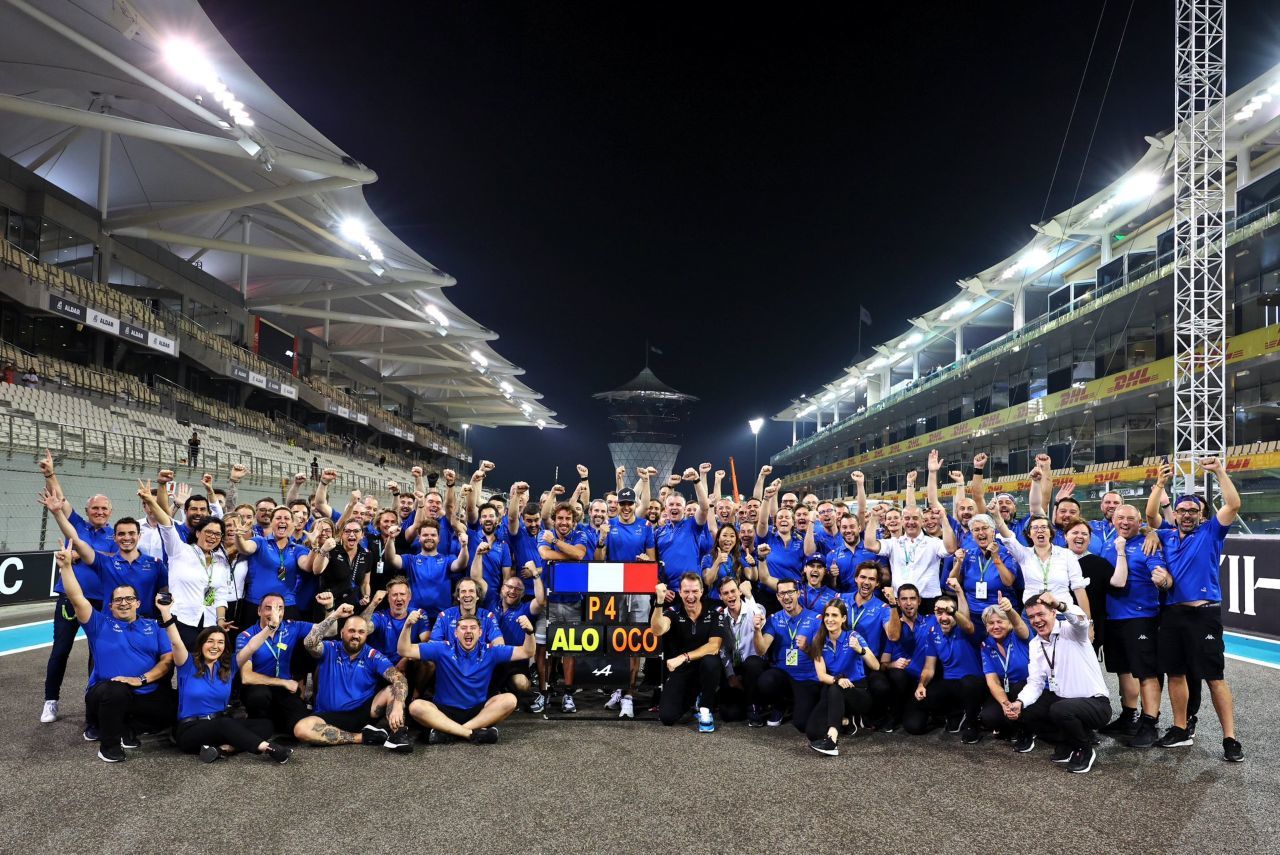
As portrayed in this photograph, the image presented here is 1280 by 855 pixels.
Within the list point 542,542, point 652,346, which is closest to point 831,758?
point 542,542

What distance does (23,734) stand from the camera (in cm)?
641

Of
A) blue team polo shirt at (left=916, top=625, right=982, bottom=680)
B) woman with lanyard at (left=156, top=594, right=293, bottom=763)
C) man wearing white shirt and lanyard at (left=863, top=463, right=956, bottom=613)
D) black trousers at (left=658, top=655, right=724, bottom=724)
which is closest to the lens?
woman with lanyard at (left=156, top=594, right=293, bottom=763)

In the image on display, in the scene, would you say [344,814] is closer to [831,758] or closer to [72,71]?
[831,758]

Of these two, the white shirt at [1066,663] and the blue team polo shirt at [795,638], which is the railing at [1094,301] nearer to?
the white shirt at [1066,663]

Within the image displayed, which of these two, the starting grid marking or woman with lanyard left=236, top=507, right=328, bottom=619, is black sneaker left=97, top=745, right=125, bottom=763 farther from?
the starting grid marking

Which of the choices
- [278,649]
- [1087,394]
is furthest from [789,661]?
[1087,394]

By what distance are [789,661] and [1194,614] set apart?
3077 millimetres

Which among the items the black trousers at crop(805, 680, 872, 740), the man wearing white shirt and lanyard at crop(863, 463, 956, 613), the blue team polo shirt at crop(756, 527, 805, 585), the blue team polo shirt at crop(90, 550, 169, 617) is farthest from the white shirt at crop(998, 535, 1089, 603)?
the blue team polo shirt at crop(90, 550, 169, 617)

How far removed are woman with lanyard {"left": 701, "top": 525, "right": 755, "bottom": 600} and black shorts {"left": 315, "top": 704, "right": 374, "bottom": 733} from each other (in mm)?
3283

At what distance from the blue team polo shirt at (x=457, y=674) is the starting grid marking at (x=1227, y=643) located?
20.7 feet

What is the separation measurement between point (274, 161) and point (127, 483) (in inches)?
336

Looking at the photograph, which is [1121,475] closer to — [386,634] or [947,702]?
[947,702]

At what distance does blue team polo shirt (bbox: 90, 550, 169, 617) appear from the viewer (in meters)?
6.97

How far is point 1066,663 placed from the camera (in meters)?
6.22
